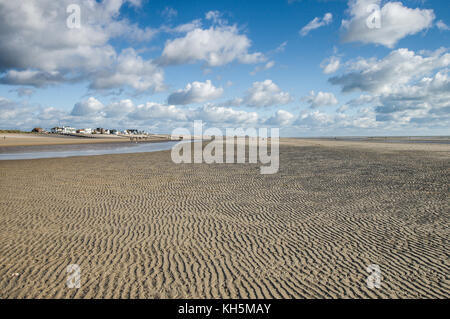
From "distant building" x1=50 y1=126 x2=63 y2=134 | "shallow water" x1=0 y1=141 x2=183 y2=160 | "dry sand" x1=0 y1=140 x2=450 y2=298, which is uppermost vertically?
"distant building" x1=50 y1=126 x2=63 y2=134

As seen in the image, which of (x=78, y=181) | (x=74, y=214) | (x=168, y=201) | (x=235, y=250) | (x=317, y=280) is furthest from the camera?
(x=78, y=181)

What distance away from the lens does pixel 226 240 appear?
757 cm

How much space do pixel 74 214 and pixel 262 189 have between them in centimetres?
864

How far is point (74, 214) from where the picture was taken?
32.3 feet

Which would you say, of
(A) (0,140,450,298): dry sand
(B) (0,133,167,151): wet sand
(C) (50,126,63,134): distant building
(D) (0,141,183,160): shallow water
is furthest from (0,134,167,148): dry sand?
(C) (50,126,63,134): distant building

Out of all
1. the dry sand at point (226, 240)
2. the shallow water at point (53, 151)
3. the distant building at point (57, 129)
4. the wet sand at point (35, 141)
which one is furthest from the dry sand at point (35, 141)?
the distant building at point (57, 129)

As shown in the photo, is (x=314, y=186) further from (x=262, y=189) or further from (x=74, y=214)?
(x=74, y=214)

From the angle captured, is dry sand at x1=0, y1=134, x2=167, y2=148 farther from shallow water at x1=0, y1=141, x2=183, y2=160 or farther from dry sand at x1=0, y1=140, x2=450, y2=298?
dry sand at x1=0, y1=140, x2=450, y2=298

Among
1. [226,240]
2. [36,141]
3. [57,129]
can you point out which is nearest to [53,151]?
[36,141]

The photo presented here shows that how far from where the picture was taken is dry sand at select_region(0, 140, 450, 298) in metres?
5.30

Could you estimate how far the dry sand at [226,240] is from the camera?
5.30m

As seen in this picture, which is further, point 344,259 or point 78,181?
point 78,181
